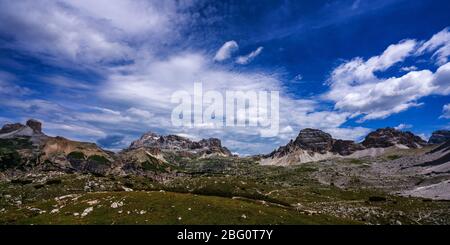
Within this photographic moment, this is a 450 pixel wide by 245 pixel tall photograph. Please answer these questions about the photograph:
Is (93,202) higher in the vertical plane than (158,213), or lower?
higher

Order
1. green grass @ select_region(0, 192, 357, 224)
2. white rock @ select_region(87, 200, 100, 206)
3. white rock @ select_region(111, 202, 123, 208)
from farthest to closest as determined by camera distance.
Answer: white rock @ select_region(87, 200, 100, 206), white rock @ select_region(111, 202, 123, 208), green grass @ select_region(0, 192, 357, 224)

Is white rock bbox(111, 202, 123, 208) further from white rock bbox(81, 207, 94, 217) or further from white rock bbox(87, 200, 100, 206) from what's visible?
white rock bbox(87, 200, 100, 206)

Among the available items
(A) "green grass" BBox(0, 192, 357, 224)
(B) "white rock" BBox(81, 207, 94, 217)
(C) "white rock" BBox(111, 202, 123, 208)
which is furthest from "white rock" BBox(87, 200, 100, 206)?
(C) "white rock" BBox(111, 202, 123, 208)

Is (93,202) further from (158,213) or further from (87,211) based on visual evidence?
(158,213)

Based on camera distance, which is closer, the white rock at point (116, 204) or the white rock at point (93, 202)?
the white rock at point (116, 204)

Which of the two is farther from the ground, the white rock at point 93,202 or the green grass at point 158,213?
the white rock at point 93,202

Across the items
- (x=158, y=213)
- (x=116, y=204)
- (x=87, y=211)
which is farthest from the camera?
(x=116, y=204)

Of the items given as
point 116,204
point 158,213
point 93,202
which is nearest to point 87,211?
point 93,202

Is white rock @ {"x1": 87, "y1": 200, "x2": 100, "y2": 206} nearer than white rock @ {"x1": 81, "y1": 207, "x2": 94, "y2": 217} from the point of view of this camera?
No

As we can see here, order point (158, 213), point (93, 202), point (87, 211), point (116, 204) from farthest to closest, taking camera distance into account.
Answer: point (93, 202) → point (116, 204) → point (87, 211) → point (158, 213)

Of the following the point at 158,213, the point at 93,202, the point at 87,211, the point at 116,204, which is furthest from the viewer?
the point at 93,202

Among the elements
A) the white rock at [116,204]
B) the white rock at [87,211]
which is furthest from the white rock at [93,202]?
the white rock at [116,204]

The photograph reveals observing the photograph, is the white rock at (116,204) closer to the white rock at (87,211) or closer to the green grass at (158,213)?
the green grass at (158,213)

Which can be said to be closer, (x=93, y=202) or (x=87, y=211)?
(x=87, y=211)
